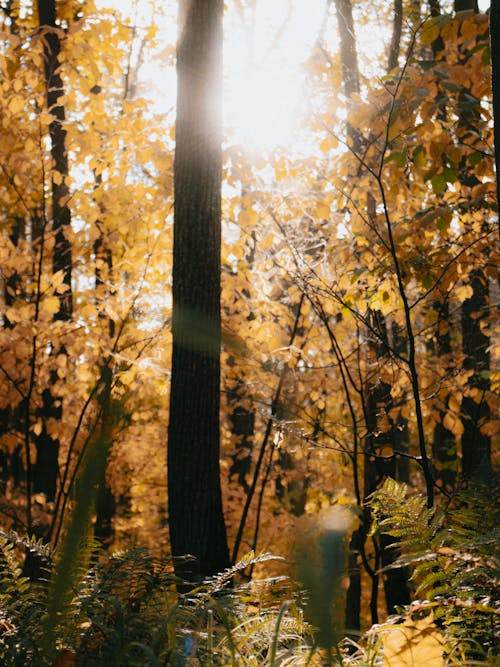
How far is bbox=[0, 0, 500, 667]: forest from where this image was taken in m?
1.73

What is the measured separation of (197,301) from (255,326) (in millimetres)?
2340

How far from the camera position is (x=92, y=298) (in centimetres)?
668

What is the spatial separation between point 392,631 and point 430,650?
0.94ft

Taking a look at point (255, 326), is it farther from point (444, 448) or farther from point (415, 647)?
point (415, 647)

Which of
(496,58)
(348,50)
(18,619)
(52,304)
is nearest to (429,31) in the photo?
(496,58)

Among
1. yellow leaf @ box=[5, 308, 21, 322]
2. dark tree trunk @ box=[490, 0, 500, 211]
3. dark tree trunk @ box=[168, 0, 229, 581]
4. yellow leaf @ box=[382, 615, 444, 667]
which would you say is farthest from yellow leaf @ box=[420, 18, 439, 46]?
yellow leaf @ box=[5, 308, 21, 322]

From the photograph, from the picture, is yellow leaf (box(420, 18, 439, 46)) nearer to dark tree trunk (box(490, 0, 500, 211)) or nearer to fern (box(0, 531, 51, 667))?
dark tree trunk (box(490, 0, 500, 211))

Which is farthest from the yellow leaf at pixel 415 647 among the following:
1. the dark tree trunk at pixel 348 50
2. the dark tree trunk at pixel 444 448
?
the dark tree trunk at pixel 348 50

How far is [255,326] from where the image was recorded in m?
6.02

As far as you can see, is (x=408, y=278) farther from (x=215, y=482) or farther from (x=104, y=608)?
(x=104, y=608)

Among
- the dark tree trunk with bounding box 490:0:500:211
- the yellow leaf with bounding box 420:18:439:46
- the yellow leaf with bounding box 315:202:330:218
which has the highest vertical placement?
the yellow leaf with bounding box 420:18:439:46

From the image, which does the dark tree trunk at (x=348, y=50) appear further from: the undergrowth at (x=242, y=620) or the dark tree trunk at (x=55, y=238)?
the undergrowth at (x=242, y=620)

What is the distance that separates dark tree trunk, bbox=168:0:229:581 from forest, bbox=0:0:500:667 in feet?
0.04

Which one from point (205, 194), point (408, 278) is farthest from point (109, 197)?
point (408, 278)
